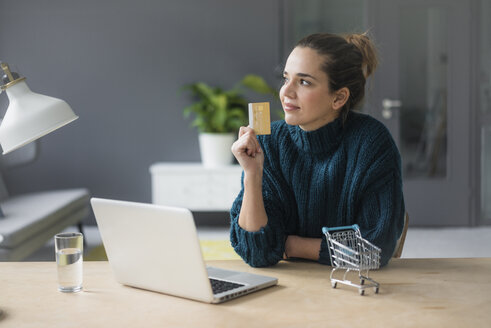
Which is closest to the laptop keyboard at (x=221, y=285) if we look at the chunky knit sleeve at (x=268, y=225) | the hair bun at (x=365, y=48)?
the chunky knit sleeve at (x=268, y=225)

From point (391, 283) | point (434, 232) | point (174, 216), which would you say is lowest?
point (434, 232)

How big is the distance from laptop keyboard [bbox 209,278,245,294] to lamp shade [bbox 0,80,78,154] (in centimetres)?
49

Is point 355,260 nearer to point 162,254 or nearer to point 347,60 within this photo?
point 162,254

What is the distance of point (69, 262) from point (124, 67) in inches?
171

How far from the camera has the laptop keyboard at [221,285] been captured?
1.38 metres

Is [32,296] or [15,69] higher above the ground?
[15,69]

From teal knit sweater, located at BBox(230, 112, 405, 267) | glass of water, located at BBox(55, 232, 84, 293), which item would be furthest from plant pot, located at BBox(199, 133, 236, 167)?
glass of water, located at BBox(55, 232, 84, 293)

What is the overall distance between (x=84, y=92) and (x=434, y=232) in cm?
332

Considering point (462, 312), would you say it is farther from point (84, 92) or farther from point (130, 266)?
point (84, 92)

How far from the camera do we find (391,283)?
1.47 metres

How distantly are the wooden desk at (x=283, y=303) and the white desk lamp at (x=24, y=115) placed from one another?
35 cm

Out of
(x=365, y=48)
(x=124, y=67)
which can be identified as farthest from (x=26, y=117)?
(x=124, y=67)

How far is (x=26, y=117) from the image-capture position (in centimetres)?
129

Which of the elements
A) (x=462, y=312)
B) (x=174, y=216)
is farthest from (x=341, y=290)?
(x=174, y=216)
